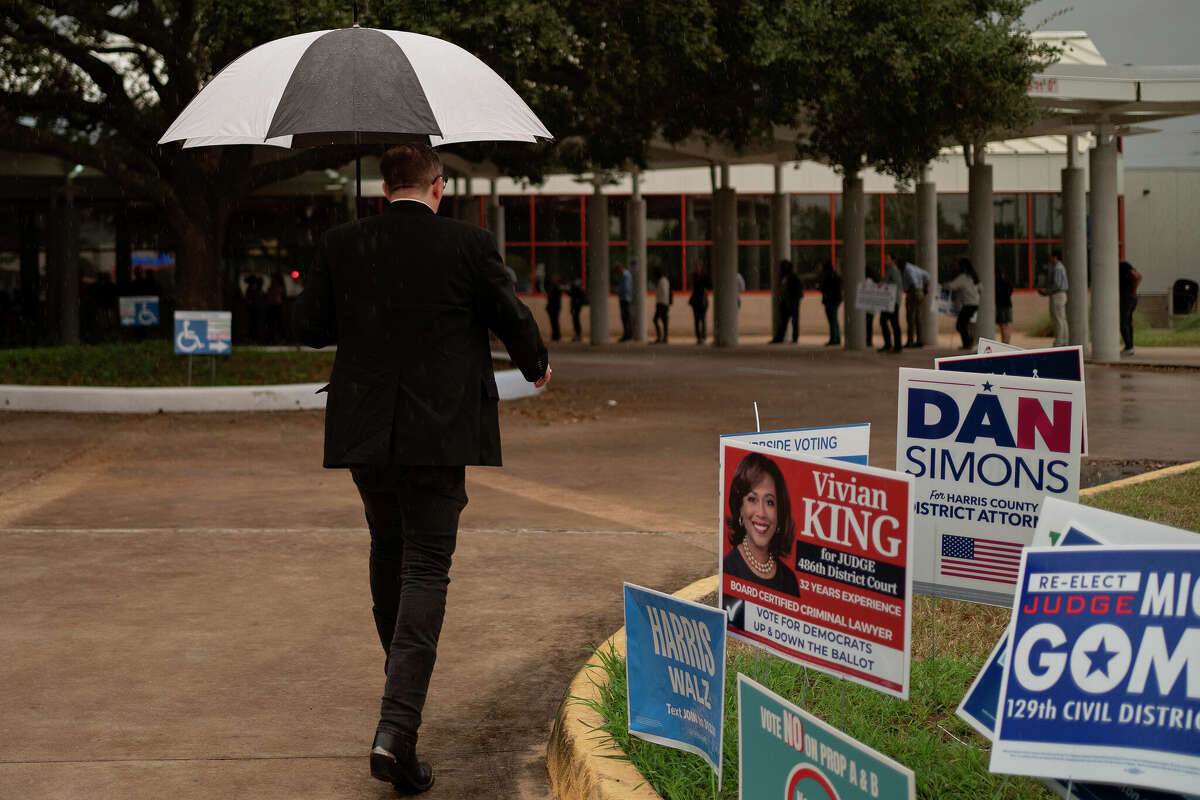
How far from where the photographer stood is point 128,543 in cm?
794

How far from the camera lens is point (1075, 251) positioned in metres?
24.8

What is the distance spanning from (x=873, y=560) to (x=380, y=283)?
174cm

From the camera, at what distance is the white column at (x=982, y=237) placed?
2652cm

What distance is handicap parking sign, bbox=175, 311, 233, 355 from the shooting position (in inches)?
610

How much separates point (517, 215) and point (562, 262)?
1.72 metres

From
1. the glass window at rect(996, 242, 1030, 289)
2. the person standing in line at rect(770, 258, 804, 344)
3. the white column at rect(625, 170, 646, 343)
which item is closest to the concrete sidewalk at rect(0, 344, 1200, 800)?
the person standing in line at rect(770, 258, 804, 344)

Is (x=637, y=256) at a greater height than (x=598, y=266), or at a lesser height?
greater

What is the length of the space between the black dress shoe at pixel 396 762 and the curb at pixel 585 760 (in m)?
0.43

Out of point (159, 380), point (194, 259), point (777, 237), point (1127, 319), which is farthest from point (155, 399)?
point (777, 237)

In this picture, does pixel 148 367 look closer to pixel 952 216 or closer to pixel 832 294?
pixel 832 294

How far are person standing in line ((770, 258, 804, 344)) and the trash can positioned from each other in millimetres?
12636

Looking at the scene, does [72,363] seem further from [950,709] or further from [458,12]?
[950,709]

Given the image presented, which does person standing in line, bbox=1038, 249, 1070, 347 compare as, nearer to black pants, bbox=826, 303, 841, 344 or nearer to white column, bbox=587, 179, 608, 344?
black pants, bbox=826, 303, 841, 344

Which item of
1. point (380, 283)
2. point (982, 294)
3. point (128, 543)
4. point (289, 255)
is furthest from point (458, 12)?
point (289, 255)
